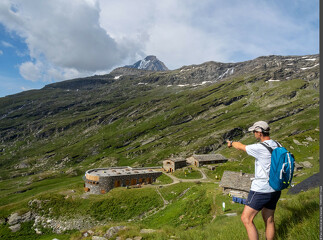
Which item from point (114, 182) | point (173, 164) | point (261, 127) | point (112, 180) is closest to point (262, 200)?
point (261, 127)

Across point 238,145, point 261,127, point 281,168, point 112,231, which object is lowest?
point 112,231

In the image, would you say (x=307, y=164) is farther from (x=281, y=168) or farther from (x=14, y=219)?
(x=14, y=219)

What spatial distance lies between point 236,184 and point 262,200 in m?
33.4

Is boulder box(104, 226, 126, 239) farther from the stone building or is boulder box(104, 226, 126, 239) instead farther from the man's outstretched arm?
the stone building

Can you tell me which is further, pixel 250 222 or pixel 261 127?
pixel 261 127

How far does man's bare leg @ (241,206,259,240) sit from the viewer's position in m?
6.55

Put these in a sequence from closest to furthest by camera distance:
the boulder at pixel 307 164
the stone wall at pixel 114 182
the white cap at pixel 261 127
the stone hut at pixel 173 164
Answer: the white cap at pixel 261 127 → the boulder at pixel 307 164 → the stone wall at pixel 114 182 → the stone hut at pixel 173 164

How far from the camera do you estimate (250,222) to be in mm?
6602

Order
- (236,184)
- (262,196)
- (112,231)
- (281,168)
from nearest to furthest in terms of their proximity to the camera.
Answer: (281,168) < (262,196) < (112,231) < (236,184)

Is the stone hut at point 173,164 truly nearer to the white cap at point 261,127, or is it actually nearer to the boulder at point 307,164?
the boulder at point 307,164

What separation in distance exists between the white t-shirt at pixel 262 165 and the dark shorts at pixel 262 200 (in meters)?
0.16

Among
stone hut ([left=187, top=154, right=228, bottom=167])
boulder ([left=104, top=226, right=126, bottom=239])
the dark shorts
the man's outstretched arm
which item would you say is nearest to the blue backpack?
the dark shorts

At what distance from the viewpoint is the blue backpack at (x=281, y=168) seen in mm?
6066

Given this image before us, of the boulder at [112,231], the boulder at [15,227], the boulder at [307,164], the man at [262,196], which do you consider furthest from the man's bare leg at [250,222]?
the boulder at [307,164]
